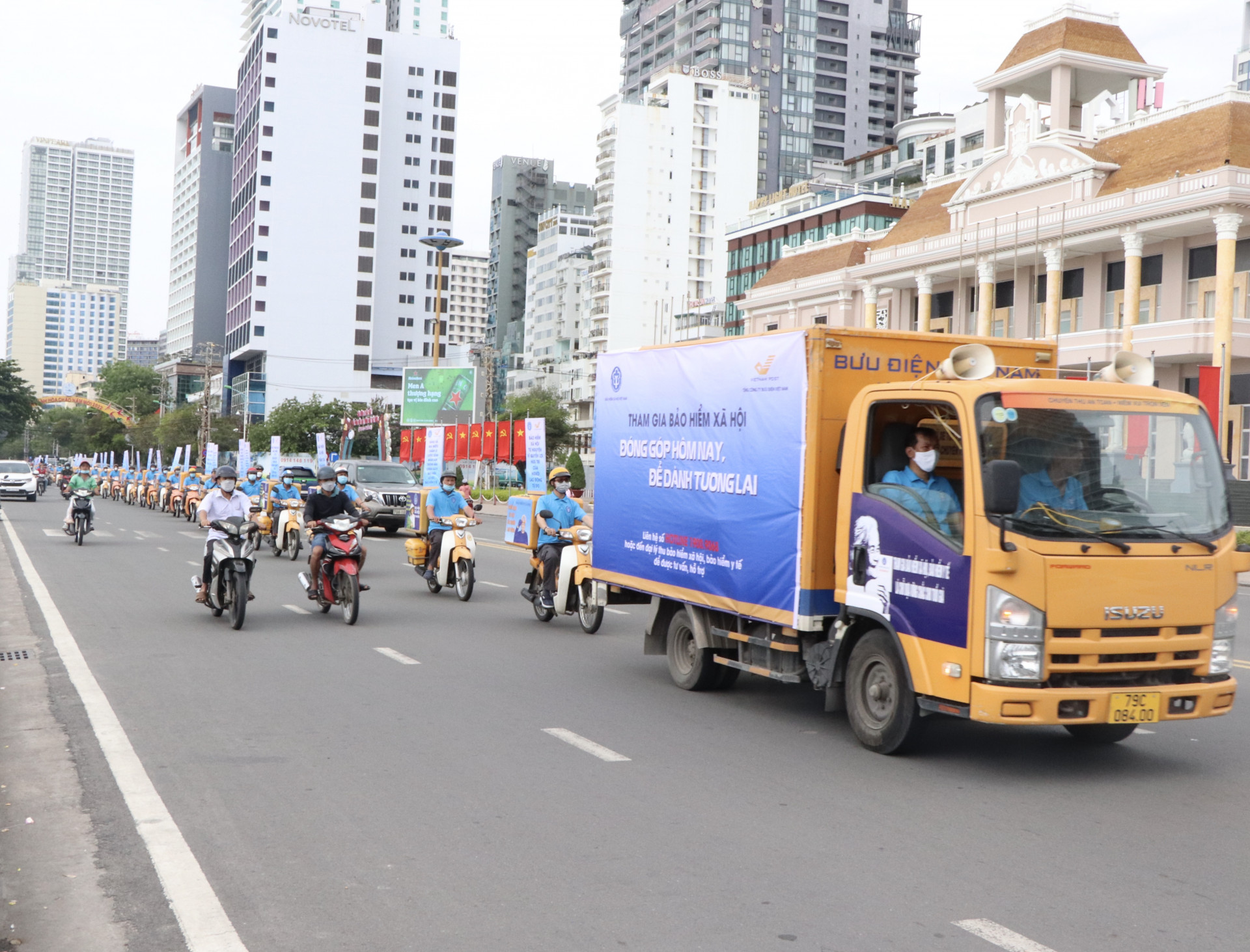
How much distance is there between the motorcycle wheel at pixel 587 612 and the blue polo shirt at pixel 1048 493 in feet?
22.9

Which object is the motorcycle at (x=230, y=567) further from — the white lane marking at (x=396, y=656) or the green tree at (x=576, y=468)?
the green tree at (x=576, y=468)

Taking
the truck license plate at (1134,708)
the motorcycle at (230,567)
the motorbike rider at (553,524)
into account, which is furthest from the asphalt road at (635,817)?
the motorbike rider at (553,524)

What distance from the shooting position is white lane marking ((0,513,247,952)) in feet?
15.1

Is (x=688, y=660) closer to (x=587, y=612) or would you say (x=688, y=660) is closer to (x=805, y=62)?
(x=587, y=612)

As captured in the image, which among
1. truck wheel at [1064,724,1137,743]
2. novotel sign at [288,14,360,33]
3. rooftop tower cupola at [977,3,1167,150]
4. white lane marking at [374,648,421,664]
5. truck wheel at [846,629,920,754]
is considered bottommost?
white lane marking at [374,648,421,664]

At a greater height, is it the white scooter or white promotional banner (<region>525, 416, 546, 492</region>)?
white promotional banner (<region>525, 416, 546, 492</region>)

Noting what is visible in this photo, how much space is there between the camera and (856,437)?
8016 mm

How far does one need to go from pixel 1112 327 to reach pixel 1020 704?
4254 centimetres

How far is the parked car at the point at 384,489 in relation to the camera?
103 feet

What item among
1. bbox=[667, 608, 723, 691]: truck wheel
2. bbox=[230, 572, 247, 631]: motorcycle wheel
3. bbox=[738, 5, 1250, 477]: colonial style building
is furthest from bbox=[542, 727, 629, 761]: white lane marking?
bbox=[738, 5, 1250, 477]: colonial style building

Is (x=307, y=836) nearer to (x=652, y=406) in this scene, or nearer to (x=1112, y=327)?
(x=652, y=406)

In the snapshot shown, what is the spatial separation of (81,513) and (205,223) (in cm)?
14708

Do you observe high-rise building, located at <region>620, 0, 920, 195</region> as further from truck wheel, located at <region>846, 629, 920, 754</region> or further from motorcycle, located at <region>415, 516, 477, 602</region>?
truck wheel, located at <region>846, 629, 920, 754</region>

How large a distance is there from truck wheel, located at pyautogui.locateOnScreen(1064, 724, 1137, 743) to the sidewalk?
5604 mm
